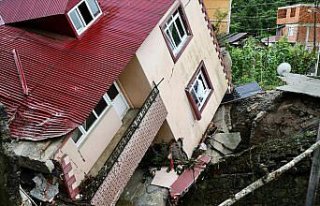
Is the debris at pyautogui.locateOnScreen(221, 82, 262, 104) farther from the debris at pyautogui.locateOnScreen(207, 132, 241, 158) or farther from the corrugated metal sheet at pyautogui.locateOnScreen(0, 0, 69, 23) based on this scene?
the corrugated metal sheet at pyautogui.locateOnScreen(0, 0, 69, 23)

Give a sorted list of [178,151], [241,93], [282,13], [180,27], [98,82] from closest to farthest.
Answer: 1. [98,82]
2. [178,151]
3. [180,27]
4. [241,93]
5. [282,13]

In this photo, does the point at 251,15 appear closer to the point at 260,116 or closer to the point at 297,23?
the point at 297,23

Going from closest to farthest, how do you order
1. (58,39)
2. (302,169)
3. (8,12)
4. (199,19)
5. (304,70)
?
(302,169), (58,39), (8,12), (199,19), (304,70)

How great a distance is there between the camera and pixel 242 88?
61.9ft

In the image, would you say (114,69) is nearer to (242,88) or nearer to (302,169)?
(302,169)

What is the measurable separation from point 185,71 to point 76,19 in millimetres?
4436

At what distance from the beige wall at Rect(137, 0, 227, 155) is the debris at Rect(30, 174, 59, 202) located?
185 inches

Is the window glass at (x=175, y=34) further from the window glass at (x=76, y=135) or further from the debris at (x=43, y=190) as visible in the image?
the debris at (x=43, y=190)

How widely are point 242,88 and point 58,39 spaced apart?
32.5 feet

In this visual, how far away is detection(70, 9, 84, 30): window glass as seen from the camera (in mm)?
11586

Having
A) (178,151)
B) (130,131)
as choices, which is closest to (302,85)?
(178,151)

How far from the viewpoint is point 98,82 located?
33.2 feet

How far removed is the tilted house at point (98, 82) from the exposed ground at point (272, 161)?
6.87ft

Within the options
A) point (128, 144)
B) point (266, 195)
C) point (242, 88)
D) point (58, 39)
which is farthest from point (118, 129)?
point (242, 88)
